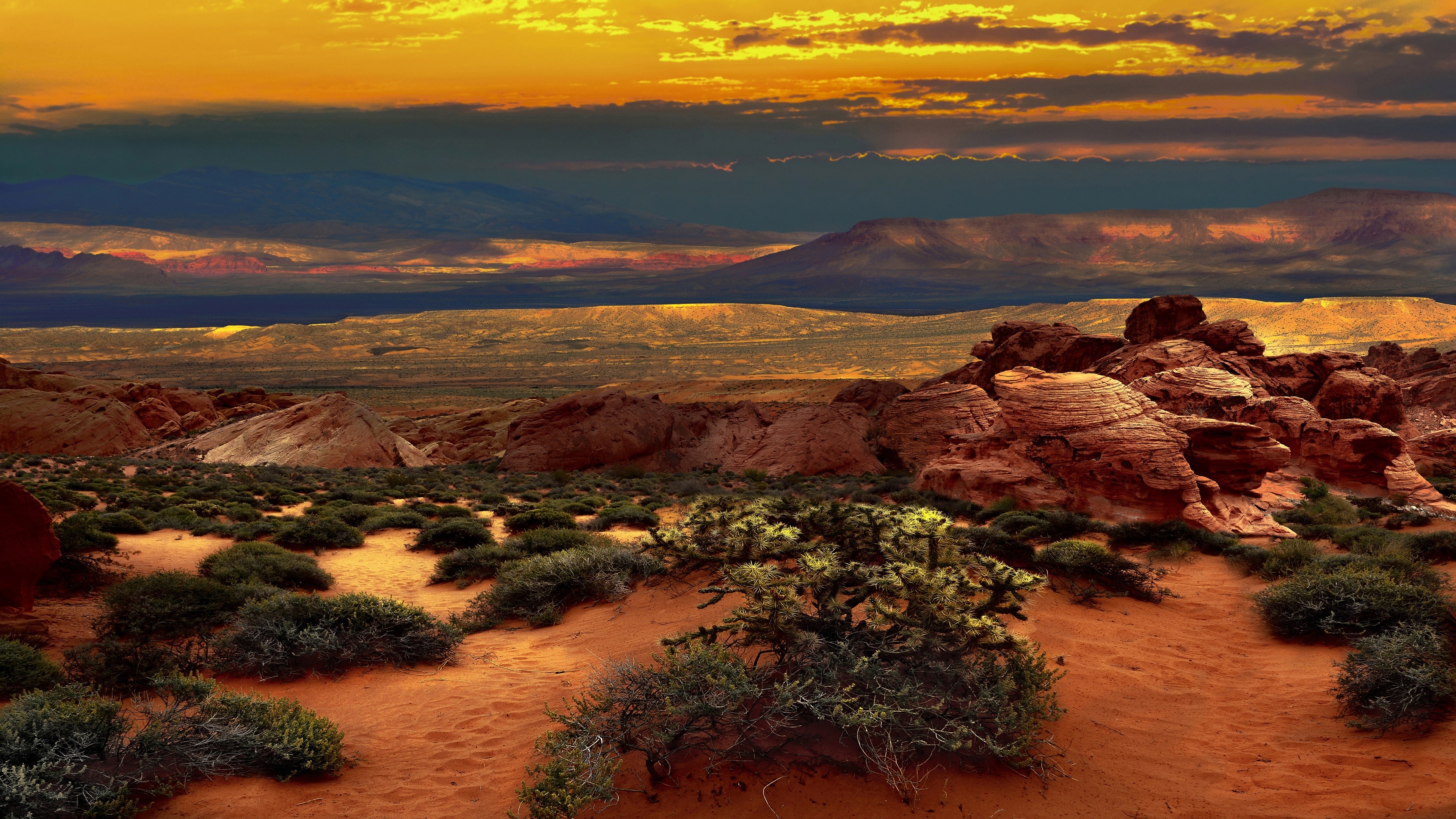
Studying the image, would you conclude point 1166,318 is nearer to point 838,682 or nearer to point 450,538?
point 450,538

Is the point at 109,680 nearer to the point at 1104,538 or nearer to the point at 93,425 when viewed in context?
the point at 1104,538

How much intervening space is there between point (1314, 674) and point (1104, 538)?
259 inches

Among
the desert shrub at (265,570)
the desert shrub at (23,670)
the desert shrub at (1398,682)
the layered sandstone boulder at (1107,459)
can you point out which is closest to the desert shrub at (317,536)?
the desert shrub at (265,570)

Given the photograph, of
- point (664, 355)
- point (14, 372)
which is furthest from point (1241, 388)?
point (664, 355)

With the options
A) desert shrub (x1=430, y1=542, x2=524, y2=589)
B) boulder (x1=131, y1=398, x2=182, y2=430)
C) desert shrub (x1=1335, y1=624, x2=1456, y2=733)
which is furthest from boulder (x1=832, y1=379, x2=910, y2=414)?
boulder (x1=131, y1=398, x2=182, y2=430)

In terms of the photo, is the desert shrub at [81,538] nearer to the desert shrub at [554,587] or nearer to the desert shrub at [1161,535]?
the desert shrub at [554,587]

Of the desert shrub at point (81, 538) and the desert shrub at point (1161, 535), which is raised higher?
the desert shrub at point (81, 538)

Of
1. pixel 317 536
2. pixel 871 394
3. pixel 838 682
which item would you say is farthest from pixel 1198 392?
pixel 871 394

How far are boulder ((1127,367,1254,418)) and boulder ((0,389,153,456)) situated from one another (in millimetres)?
43949

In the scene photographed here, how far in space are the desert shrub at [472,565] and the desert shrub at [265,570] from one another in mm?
1891

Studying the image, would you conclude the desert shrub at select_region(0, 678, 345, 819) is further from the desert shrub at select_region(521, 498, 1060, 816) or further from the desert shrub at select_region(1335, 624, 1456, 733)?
the desert shrub at select_region(1335, 624, 1456, 733)

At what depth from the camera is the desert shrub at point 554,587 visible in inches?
505

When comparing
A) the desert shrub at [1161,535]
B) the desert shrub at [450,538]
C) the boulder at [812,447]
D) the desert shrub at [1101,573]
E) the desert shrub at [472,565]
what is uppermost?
the desert shrub at [1101,573]

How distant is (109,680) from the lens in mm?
9477
